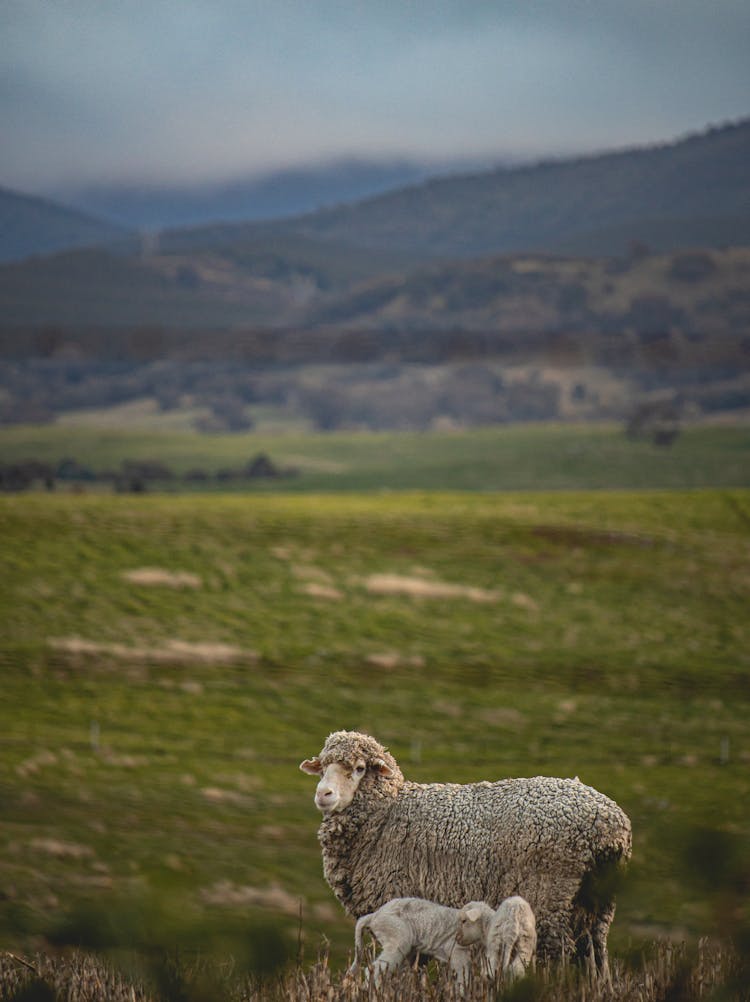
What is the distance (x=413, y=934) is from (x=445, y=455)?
10874 cm

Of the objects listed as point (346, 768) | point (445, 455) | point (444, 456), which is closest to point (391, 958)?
point (346, 768)

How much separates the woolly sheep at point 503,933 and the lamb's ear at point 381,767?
1.60 metres

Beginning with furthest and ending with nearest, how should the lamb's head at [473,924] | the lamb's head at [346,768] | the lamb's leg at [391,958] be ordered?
the lamb's head at [346,768] → the lamb's leg at [391,958] → the lamb's head at [473,924]

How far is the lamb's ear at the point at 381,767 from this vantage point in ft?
25.8

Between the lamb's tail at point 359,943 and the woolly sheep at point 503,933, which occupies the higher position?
the woolly sheep at point 503,933

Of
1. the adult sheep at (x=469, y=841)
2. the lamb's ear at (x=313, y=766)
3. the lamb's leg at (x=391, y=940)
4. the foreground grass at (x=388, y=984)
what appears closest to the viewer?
the foreground grass at (x=388, y=984)

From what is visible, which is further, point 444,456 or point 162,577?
point 444,456

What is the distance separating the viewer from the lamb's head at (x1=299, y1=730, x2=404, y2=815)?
Result: 745 cm

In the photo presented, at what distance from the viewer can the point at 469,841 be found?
7.74 meters

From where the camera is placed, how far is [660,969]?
19.1 ft

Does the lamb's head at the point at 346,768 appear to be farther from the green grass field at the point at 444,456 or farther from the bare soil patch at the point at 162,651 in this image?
the green grass field at the point at 444,456

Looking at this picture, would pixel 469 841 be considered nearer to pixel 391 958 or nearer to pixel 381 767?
pixel 381 767

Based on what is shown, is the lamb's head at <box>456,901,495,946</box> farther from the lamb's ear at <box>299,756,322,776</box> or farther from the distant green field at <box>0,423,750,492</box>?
the distant green field at <box>0,423,750,492</box>

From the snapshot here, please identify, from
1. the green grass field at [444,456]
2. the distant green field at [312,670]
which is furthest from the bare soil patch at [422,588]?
the green grass field at [444,456]
